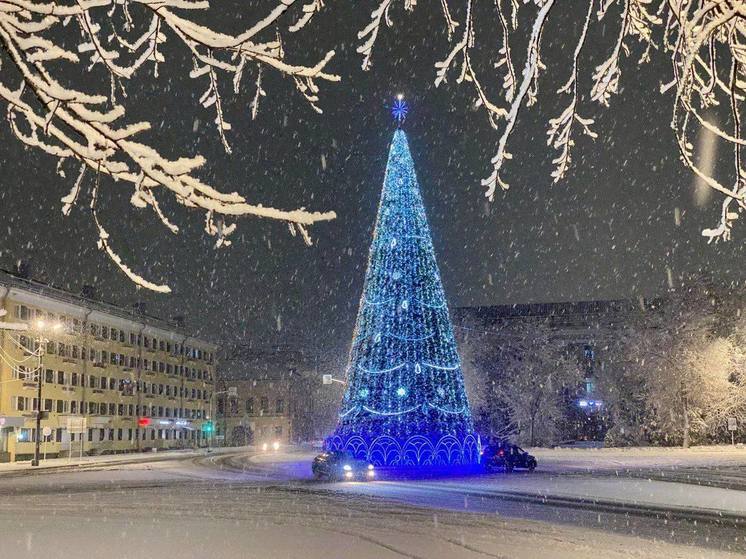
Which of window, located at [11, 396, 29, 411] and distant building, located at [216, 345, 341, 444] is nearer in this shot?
window, located at [11, 396, 29, 411]

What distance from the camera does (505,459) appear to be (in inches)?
1361

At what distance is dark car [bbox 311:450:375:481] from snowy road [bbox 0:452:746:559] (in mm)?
4052

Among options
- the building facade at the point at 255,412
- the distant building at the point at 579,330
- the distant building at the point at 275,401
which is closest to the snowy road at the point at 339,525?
the distant building at the point at 579,330

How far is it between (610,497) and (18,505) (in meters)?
14.8

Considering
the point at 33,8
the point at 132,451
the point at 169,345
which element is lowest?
the point at 132,451

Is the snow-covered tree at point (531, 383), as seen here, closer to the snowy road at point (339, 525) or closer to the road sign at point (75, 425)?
the road sign at point (75, 425)

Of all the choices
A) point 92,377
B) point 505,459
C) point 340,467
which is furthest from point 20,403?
point 505,459

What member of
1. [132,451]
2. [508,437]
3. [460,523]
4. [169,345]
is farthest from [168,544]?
[169,345]

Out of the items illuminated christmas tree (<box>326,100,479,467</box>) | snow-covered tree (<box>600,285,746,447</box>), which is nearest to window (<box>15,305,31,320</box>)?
illuminated christmas tree (<box>326,100,479,467</box>)

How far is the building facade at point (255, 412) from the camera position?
323 feet

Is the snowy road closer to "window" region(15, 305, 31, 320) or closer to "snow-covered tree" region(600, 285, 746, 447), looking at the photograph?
"window" region(15, 305, 31, 320)

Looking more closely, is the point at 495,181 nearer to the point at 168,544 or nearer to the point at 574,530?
the point at 168,544

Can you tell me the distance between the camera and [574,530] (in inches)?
575

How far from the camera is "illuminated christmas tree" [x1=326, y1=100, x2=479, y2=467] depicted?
32.1 m
